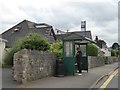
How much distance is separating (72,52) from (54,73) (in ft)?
5.89

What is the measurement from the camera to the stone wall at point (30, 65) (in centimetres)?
1326

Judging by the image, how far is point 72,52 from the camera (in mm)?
18312

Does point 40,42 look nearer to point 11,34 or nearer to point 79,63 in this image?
point 79,63

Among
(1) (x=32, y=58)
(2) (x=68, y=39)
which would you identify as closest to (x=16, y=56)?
(1) (x=32, y=58)

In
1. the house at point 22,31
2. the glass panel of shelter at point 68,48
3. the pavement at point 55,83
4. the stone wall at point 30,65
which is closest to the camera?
the pavement at point 55,83

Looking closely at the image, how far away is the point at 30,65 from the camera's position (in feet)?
45.6

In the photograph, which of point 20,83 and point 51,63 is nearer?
point 20,83

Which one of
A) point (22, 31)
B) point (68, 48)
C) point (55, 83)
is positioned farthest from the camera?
point (22, 31)

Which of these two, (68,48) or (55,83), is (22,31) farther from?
(55,83)

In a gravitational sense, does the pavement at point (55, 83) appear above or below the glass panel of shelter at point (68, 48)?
below

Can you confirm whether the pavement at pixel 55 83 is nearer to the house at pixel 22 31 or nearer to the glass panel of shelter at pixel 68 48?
the glass panel of shelter at pixel 68 48

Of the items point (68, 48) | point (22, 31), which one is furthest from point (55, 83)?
point (22, 31)

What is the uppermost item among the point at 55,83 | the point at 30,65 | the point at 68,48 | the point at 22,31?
the point at 22,31

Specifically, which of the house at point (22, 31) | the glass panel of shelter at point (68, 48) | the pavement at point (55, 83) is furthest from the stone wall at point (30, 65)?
the house at point (22, 31)
